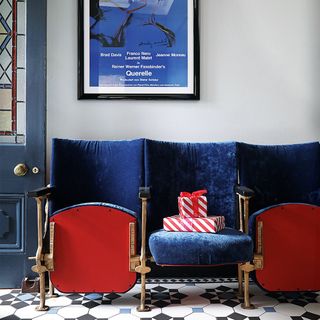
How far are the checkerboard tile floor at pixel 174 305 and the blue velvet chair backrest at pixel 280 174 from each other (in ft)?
2.01

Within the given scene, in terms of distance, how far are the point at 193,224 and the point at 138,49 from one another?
142 centimetres

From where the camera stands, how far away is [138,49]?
9.59ft

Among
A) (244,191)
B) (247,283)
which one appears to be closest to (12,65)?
(244,191)

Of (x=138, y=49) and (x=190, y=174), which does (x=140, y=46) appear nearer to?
(x=138, y=49)

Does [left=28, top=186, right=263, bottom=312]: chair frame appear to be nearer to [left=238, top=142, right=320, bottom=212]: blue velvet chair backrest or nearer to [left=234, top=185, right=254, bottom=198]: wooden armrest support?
[left=234, top=185, right=254, bottom=198]: wooden armrest support

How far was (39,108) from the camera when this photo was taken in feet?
8.78

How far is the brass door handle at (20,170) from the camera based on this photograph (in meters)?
2.62

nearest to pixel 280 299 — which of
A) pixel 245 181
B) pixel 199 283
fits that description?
pixel 199 283

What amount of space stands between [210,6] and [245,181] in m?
1.38

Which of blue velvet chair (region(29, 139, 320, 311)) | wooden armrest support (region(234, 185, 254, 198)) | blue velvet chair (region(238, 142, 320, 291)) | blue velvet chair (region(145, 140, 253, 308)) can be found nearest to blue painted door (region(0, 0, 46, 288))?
blue velvet chair (region(29, 139, 320, 311))

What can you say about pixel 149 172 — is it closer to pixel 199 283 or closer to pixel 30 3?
pixel 199 283

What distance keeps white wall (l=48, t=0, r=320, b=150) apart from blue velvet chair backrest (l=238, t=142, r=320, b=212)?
1.06 feet

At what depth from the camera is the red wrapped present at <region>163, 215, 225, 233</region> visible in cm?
225

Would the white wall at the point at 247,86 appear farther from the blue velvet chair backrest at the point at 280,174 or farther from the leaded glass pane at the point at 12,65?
the leaded glass pane at the point at 12,65
